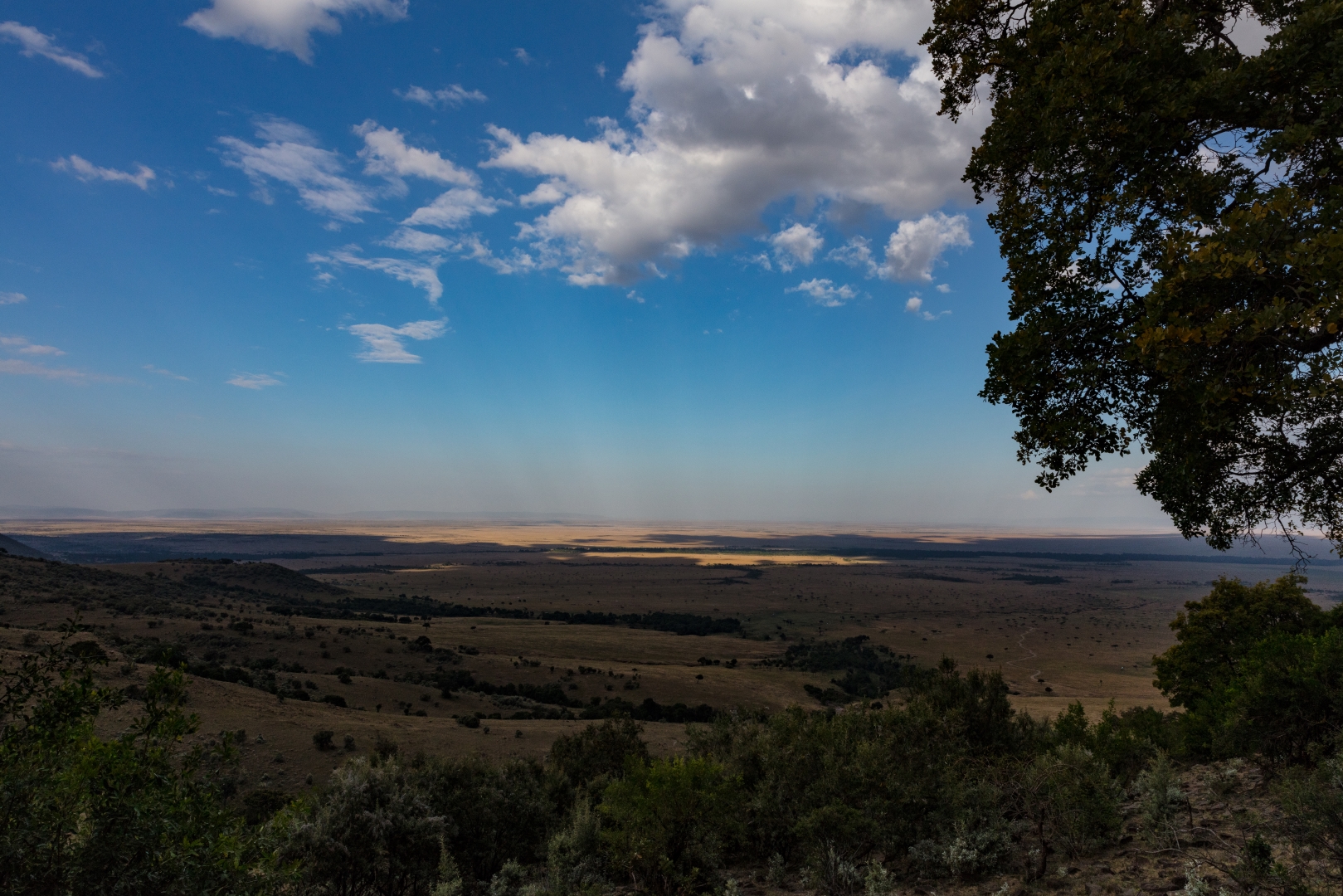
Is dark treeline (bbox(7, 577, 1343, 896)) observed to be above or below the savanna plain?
above

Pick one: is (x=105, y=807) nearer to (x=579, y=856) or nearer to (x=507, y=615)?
(x=579, y=856)

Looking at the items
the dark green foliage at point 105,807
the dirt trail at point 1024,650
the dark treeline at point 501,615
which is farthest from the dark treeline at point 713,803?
the dark treeline at point 501,615

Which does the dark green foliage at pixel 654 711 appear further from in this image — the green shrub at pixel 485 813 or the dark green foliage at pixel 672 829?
the dark green foliage at pixel 672 829

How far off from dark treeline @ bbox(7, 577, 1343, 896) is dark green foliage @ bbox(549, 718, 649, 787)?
1844mm

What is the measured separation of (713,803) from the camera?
932 cm

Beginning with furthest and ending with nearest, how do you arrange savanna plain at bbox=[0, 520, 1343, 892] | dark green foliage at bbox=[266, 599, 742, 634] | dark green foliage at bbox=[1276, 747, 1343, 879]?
dark green foliage at bbox=[266, 599, 742, 634] < savanna plain at bbox=[0, 520, 1343, 892] < dark green foliage at bbox=[1276, 747, 1343, 879]

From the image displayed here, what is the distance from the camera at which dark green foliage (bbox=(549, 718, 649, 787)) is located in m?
16.3

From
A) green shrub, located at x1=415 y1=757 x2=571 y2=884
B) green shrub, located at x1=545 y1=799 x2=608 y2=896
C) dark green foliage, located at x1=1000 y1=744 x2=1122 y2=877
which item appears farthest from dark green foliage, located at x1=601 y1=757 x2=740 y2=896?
dark green foliage, located at x1=1000 y1=744 x2=1122 y2=877

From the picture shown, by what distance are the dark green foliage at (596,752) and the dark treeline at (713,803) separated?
6.05 feet

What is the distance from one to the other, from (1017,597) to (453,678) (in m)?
111

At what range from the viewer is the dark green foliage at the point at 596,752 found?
53.4 ft

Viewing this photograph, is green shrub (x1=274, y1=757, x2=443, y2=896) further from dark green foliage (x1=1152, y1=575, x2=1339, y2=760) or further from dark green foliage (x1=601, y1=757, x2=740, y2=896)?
dark green foliage (x1=1152, y1=575, x2=1339, y2=760)

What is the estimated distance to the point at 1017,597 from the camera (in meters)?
115

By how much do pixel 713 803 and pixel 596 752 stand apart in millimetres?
8585
